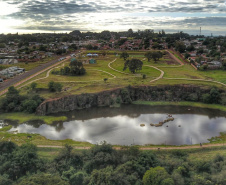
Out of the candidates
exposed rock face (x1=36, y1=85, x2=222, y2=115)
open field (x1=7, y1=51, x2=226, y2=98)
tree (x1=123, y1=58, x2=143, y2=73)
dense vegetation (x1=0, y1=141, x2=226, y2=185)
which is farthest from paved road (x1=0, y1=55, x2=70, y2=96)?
tree (x1=123, y1=58, x2=143, y2=73)

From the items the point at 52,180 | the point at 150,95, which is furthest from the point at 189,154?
the point at 150,95

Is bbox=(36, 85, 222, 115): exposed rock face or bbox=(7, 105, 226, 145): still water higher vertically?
bbox=(36, 85, 222, 115): exposed rock face

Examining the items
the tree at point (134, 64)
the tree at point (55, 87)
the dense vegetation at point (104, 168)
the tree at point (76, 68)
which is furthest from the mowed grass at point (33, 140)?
the tree at point (134, 64)

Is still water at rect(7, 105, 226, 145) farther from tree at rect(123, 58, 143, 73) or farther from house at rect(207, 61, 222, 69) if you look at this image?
house at rect(207, 61, 222, 69)

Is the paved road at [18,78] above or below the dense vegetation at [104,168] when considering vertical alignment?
above

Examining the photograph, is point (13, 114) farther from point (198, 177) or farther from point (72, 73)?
point (198, 177)

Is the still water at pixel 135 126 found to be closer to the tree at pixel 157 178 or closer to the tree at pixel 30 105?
the tree at pixel 30 105
